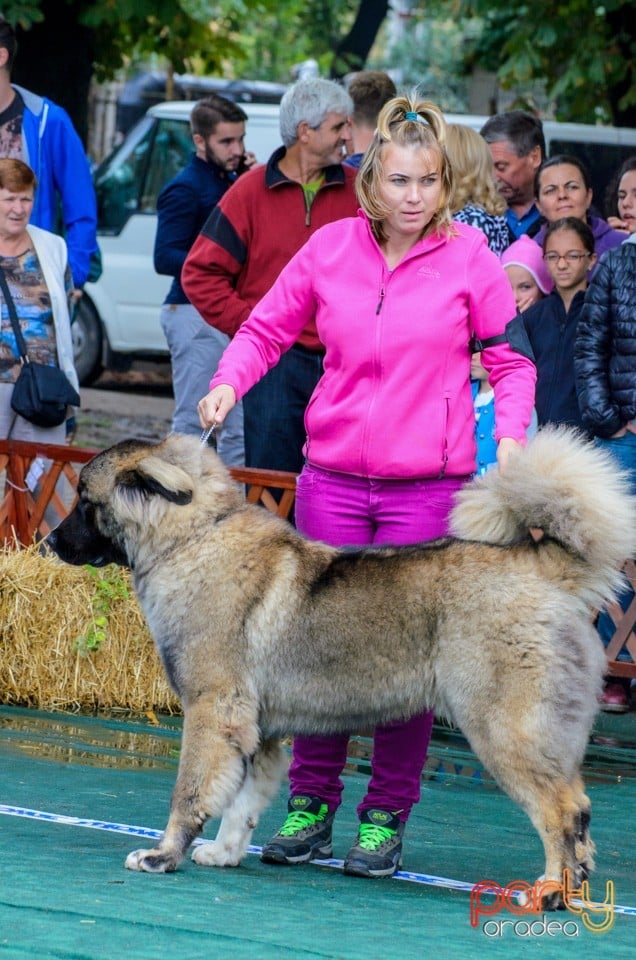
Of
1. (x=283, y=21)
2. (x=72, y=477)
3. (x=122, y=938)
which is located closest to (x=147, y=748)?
(x=72, y=477)

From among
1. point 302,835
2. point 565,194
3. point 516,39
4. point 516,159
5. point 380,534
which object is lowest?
point 302,835

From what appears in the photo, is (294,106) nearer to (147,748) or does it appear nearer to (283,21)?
(147,748)

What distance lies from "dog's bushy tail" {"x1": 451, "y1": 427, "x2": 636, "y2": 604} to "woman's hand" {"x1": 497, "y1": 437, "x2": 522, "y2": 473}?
4cm

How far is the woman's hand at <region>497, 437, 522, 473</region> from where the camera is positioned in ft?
15.2

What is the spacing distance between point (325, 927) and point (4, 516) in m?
4.77

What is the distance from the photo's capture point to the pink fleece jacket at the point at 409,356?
4.80 meters

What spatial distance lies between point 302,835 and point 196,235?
5845 millimetres

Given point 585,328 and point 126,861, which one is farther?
point 585,328

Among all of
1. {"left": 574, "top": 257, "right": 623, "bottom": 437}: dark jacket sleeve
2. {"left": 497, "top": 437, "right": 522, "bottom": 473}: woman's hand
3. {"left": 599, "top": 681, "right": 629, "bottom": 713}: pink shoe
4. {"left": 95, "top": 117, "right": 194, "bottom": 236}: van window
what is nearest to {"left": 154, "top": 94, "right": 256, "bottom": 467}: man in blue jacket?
{"left": 574, "top": 257, "right": 623, "bottom": 437}: dark jacket sleeve

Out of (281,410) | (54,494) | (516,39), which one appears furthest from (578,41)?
(54,494)

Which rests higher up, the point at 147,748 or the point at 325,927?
the point at 325,927

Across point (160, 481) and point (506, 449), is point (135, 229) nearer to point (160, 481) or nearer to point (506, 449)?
point (160, 481)

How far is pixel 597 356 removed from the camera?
25.3 ft

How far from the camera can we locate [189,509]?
4816 millimetres
